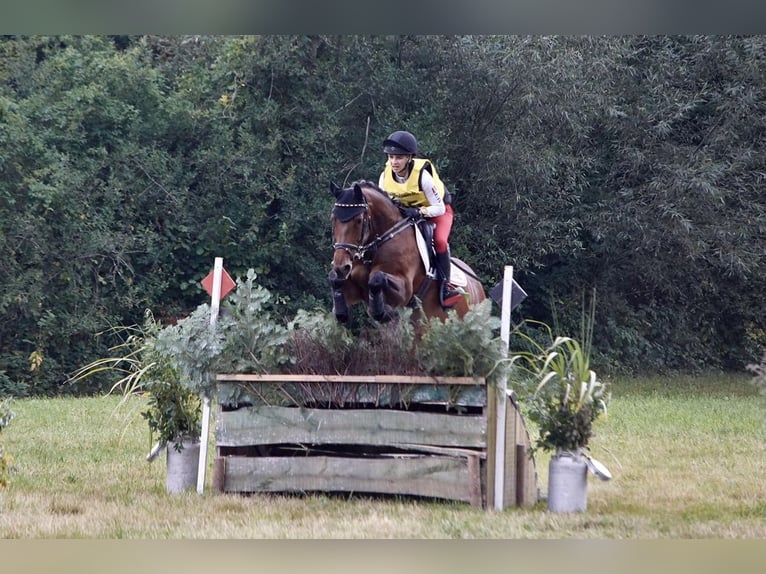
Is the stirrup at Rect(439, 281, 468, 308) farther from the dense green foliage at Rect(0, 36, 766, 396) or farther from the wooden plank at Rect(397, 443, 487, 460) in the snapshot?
the dense green foliage at Rect(0, 36, 766, 396)

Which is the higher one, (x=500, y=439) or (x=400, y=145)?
(x=400, y=145)

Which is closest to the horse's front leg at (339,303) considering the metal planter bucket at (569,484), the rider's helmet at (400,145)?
the rider's helmet at (400,145)

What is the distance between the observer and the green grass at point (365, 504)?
5695 mm

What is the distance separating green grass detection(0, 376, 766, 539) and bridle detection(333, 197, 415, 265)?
58.7 inches

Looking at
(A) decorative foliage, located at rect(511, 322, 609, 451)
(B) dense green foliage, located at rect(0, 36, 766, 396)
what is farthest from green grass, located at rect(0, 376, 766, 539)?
(B) dense green foliage, located at rect(0, 36, 766, 396)

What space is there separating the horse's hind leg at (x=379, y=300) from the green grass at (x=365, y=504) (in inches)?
46.6

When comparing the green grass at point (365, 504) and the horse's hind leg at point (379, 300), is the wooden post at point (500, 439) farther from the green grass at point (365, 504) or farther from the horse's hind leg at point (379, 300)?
the horse's hind leg at point (379, 300)

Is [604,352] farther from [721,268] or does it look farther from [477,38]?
[477,38]

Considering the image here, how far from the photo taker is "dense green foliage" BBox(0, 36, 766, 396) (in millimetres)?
16500

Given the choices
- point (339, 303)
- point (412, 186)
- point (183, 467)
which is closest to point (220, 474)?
point (183, 467)

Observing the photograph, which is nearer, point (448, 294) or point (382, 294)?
point (382, 294)

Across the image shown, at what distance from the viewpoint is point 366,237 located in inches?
280

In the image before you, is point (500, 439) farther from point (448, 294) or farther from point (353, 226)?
point (448, 294)

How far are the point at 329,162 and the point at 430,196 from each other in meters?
9.96
